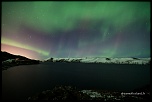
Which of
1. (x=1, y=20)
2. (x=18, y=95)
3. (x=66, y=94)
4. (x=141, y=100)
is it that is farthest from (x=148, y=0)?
(x=18, y=95)

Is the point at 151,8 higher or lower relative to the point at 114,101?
higher

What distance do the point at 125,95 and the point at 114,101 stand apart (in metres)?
0.88

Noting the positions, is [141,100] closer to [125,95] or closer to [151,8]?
[125,95]

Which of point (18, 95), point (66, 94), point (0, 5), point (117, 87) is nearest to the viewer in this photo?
point (0, 5)

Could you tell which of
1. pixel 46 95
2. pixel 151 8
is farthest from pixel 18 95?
pixel 151 8

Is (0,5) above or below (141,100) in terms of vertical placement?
above

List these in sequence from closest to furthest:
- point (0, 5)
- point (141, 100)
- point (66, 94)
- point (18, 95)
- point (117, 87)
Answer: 1. point (141, 100)
2. point (0, 5)
3. point (66, 94)
4. point (18, 95)
5. point (117, 87)

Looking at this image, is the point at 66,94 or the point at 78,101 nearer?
the point at 78,101

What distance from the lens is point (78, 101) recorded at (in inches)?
214

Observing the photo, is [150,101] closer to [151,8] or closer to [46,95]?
[151,8]

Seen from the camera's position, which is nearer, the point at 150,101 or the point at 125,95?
the point at 150,101

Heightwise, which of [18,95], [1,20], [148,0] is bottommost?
[18,95]

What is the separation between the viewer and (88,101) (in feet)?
17.9

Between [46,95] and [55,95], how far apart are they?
1.68ft
